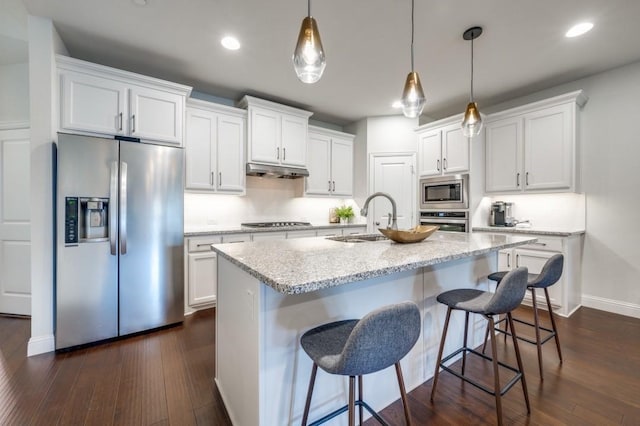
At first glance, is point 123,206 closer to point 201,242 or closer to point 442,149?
point 201,242

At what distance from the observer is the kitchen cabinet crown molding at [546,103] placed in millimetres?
3168

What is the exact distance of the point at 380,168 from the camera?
4.64 meters

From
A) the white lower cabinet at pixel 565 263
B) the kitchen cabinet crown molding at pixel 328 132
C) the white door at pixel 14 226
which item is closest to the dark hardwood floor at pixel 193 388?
the white lower cabinet at pixel 565 263

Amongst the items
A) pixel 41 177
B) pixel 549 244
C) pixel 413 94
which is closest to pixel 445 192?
pixel 549 244

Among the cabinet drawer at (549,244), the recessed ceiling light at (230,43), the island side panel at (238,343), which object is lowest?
the island side panel at (238,343)

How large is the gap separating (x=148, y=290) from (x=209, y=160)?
1649 millimetres

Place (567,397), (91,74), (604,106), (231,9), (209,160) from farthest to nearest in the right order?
(209,160) < (604,106) < (91,74) < (231,9) < (567,397)

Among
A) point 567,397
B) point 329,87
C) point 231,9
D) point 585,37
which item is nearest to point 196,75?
point 231,9

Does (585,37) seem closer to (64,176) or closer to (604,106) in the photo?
(604,106)

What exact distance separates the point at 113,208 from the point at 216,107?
1.74 metres

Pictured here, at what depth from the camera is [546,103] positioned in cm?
335

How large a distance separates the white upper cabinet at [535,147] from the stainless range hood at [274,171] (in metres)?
2.68

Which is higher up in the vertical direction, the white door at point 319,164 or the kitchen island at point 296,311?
the white door at point 319,164

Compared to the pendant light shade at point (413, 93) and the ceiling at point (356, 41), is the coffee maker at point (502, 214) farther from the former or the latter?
the pendant light shade at point (413, 93)
